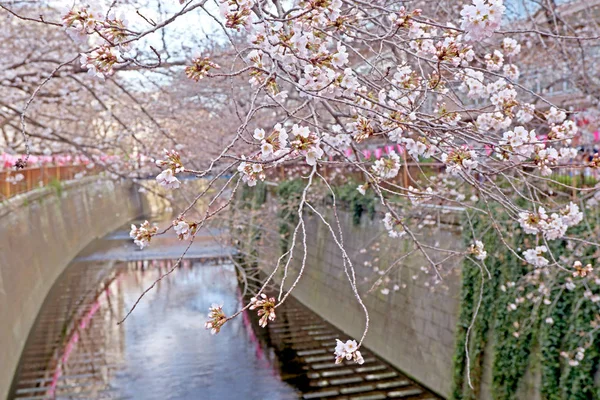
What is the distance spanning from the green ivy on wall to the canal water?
1436 millimetres

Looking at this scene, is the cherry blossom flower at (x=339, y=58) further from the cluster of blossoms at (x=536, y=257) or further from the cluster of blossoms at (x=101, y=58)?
the cluster of blossoms at (x=536, y=257)

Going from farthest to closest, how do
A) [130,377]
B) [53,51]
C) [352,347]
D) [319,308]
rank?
[319,308] → [130,377] → [53,51] → [352,347]

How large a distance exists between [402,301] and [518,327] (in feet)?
9.77

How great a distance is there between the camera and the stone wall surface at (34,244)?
9898mm

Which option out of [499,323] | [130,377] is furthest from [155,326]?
[499,323]

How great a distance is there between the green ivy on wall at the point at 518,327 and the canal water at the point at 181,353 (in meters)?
1.44

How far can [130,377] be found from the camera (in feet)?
31.1

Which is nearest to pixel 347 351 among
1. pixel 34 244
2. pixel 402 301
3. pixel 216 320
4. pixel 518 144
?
pixel 216 320

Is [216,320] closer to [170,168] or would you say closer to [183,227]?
[183,227]

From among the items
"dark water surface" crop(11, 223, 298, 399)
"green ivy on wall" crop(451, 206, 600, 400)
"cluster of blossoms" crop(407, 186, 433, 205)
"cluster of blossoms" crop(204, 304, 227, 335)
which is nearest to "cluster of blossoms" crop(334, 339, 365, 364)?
"cluster of blossoms" crop(204, 304, 227, 335)

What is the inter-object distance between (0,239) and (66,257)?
314 inches

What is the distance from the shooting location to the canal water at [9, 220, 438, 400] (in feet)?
29.2

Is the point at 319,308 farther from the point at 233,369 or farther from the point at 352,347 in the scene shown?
the point at 352,347

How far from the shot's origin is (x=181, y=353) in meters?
10.5
